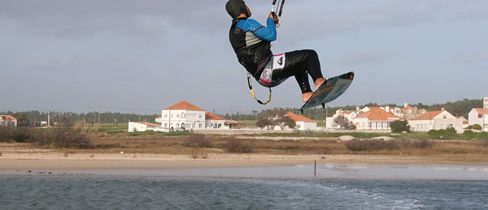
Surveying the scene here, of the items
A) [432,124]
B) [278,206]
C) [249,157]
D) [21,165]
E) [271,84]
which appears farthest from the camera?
[432,124]

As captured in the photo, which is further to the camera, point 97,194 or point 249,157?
point 249,157

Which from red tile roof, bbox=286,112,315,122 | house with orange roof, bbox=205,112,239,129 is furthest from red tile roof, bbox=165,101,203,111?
red tile roof, bbox=286,112,315,122

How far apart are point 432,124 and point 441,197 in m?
121

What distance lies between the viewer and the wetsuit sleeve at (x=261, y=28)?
26.4 feet

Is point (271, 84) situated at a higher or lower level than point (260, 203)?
higher

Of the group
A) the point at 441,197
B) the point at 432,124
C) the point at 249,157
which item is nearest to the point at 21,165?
the point at 249,157

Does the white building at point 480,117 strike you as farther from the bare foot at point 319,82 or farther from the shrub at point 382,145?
the bare foot at point 319,82

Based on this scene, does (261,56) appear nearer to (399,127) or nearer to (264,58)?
(264,58)

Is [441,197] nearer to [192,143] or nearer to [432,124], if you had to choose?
[192,143]

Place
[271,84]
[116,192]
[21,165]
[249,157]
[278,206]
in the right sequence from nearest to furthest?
1. [271,84]
2. [278,206]
3. [116,192]
4. [21,165]
5. [249,157]

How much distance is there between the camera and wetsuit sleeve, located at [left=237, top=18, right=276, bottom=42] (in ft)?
26.4

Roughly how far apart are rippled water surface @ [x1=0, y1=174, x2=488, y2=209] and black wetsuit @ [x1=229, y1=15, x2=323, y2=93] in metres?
16.4

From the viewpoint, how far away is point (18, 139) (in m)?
70.2

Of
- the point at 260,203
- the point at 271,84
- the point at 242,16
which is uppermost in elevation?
the point at 242,16
